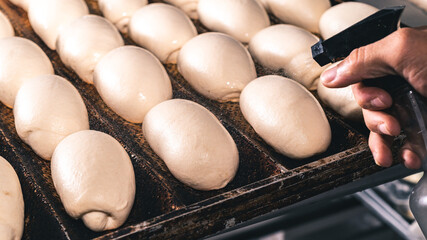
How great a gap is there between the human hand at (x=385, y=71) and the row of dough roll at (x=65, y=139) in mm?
629

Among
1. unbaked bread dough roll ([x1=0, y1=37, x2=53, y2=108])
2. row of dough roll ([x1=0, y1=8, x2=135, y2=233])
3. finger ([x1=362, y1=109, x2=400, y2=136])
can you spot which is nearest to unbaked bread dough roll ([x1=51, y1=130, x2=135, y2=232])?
row of dough roll ([x1=0, y1=8, x2=135, y2=233])

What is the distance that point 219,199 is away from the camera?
3.45 feet

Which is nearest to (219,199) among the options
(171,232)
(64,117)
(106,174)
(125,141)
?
(171,232)

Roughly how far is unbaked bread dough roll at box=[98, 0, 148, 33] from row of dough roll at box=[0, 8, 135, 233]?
0.42 m

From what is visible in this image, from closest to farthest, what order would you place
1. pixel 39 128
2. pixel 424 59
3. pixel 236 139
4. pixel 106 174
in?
1. pixel 424 59
2. pixel 106 174
3. pixel 39 128
4. pixel 236 139

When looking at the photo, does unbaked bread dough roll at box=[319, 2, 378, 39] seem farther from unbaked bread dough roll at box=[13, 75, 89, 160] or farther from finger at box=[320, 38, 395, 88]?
unbaked bread dough roll at box=[13, 75, 89, 160]

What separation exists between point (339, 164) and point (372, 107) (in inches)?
7.2

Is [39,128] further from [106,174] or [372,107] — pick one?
[372,107]

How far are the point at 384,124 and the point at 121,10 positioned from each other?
1.23 m

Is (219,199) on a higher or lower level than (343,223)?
higher

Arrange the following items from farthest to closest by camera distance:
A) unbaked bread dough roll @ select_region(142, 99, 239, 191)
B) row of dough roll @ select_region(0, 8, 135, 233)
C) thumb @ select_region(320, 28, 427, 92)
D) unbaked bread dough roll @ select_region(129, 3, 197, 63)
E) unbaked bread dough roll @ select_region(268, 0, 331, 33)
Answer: unbaked bread dough roll @ select_region(268, 0, 331, 33) < unbaked bread dough roll @ select_region(129, 3, 197, 63) < unbaked bread dough roll @ select_region(142, 99, 239, 191) < row of dough roll @ select_region(0, 8, 135, 233) < thumb @ select_region(320, 28, 427, 92)

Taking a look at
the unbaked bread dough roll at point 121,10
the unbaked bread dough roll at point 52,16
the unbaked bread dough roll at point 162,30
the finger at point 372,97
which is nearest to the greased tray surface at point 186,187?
the finger at point 372,97

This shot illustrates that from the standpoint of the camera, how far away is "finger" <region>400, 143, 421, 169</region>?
1116 mm

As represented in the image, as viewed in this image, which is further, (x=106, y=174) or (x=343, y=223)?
(x=343, y=223)
